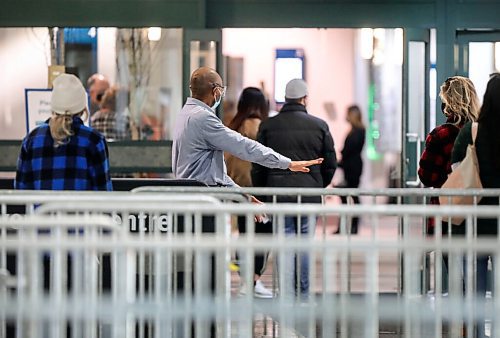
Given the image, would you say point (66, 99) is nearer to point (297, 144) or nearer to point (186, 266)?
point (186, 266)

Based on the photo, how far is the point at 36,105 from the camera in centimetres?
1050

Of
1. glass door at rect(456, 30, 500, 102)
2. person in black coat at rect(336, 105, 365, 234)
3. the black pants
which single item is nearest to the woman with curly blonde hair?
the black pants

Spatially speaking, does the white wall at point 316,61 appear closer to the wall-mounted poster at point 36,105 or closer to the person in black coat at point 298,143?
the wall-mounted poster at point 36,105

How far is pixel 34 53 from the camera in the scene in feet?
34.6

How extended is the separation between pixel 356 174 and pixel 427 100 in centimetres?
598

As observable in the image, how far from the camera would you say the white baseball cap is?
9.52 m

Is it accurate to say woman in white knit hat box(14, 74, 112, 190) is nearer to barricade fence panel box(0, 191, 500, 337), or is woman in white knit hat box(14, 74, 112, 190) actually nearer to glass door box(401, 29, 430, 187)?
barricade fence panel box(0, 191, 500, 337)

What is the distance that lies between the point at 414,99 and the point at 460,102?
248 centimetres

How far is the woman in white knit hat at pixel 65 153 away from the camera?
6750 millimetres

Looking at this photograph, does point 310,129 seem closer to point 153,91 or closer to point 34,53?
point 153,91

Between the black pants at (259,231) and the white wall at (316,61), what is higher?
the white wall at (316,61)

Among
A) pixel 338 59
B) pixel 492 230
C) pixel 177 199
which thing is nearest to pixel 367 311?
pixel 177 199

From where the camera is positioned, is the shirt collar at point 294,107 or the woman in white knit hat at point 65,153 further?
the shirt collar at point 294,107

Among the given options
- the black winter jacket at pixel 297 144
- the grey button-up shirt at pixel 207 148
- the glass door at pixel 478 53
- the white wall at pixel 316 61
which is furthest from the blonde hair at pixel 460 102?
the white wall at pixel 316 61
